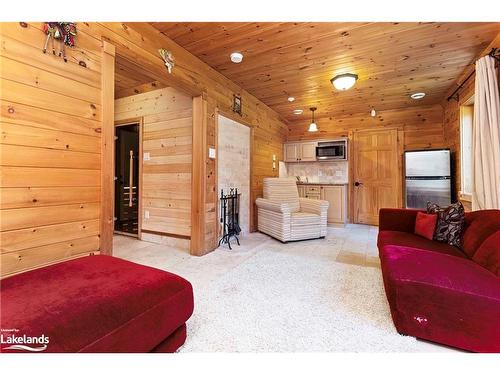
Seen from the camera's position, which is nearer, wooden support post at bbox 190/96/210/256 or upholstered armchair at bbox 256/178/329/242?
wooden support post at bbox 190/96/210/256

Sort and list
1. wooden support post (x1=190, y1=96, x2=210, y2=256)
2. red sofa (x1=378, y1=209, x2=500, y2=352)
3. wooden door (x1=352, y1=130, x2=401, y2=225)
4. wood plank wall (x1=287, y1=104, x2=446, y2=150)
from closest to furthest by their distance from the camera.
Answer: red sofa (x1=378, y1=209, x2=500, y2=352)
wooden support post (x1=190, y1=96, x2=210, y2=256)
wood plank wall (x1=287, y1=104, x2=446, y2=150)
wooden door (x1=352, y1=130, x2=401, y2=225)

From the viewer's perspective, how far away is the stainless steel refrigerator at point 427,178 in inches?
159

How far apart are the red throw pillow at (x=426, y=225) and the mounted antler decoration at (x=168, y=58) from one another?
10.2ft

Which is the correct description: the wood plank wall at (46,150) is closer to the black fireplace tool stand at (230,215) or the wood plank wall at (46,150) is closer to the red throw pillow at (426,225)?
the black fireplace tool stand at (230,215)

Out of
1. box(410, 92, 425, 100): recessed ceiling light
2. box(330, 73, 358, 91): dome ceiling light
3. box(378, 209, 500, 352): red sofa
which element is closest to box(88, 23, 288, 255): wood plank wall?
box(330, 73, 358, 91): dome ceiling light

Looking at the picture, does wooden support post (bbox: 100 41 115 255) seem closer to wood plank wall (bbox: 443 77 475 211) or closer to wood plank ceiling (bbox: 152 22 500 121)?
wood plank ceiling (bbox: 152 22 500 121)

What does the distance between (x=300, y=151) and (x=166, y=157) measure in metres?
A: 3.32

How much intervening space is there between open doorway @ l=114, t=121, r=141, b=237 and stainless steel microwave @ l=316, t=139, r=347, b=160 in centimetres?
386

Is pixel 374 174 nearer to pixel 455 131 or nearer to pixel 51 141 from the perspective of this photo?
pixel 455 131

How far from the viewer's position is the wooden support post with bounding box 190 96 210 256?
2996 mm

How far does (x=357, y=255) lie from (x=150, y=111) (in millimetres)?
3722

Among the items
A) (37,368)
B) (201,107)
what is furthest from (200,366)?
(201,107)

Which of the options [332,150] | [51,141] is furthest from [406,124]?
Result: [51,141]
